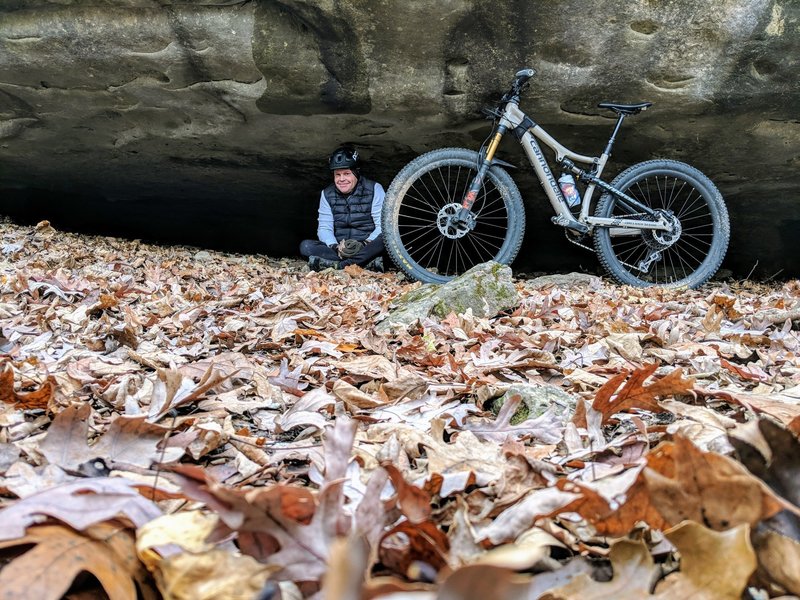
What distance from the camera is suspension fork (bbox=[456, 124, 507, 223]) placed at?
394cm

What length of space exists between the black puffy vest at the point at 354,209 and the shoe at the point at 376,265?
0.32m

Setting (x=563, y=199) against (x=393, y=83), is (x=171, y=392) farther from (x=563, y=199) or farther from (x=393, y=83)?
(x=563, y=199)

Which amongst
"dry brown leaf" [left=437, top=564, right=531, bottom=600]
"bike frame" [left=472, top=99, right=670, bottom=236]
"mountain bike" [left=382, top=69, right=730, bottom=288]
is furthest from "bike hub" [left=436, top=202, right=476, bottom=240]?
"dry brown leaf" [left=437, top=564, right=531, bottom=600]

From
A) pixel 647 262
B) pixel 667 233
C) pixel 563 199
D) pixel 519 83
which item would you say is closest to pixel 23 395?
pixel 519 83

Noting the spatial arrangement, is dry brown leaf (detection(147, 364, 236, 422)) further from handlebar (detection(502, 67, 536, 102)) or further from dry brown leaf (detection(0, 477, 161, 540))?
handlebar (detection(502, 67, 536, 102))

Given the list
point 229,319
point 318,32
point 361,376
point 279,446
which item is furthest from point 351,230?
point 279,446

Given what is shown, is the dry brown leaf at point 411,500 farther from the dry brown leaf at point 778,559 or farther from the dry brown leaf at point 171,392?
the dry brown leaf at point 171,392

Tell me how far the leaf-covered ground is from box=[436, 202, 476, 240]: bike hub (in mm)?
2105

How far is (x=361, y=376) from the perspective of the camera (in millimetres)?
1363

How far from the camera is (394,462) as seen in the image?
806 millimetres

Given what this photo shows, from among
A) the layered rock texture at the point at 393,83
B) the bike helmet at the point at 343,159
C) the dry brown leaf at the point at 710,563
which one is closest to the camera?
the dry brown leaf at the point at 710,563

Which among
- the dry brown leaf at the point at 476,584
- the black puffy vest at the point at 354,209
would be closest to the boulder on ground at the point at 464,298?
the dry brown leaf at the point at 476,584

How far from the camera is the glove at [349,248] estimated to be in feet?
15.6

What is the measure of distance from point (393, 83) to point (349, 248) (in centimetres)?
137
